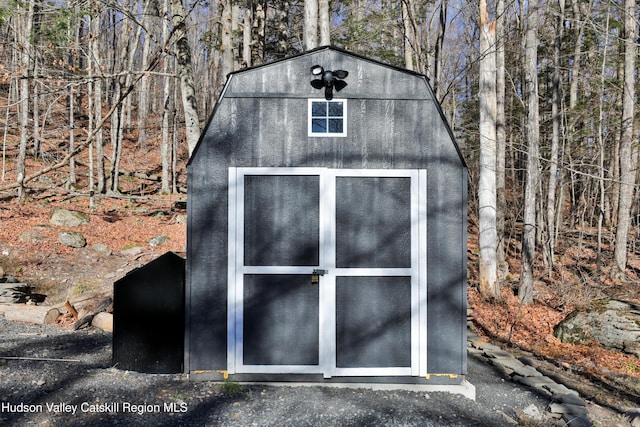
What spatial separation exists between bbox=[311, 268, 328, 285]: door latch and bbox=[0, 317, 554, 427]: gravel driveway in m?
1.08

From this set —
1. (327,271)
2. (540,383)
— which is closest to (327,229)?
(327,271)

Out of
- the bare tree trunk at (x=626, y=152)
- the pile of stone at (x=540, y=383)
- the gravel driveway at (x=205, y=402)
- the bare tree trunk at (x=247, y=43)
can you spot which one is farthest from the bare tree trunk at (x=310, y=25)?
the bare tree trunk at (x=626, y=152)

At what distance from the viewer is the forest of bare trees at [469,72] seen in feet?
30.5

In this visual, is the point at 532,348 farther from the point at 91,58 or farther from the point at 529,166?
the point at 91,58

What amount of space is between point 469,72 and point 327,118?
12.9 meters

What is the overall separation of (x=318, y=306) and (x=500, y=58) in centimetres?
961

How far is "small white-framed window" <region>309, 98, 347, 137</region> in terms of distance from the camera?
4820 millimetres

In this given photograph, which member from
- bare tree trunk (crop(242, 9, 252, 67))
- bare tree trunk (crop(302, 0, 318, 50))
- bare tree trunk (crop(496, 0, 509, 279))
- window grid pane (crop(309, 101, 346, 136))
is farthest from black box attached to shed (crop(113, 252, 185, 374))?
bare tree trunk (crop(496, 0, 509, 279))

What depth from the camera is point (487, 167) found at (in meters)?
9.79

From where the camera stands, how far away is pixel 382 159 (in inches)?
189

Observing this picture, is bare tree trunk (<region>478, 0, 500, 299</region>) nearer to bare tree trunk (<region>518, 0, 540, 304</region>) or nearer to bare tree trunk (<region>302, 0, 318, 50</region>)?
bare tree trunk (<region>518, 0, 540, 304</region>)

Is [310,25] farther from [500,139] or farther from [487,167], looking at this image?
[500,139]

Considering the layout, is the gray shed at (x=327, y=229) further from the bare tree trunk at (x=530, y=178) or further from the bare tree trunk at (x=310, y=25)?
the bare tree trunk at (x=530, y=178)

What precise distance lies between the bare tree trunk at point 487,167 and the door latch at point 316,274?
6.25 meters
